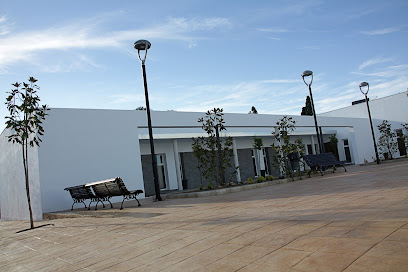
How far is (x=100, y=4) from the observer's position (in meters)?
9.29

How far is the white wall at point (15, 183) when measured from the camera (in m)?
12.0

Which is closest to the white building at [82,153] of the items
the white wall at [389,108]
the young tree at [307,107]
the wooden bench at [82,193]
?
the wooden bench at [82,193]

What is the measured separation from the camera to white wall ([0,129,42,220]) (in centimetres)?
1205

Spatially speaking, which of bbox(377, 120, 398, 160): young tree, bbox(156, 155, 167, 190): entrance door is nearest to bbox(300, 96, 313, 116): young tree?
bbox(377, 120, 398, 160): young tree

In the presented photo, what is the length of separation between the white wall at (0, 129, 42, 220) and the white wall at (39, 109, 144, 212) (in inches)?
18.6

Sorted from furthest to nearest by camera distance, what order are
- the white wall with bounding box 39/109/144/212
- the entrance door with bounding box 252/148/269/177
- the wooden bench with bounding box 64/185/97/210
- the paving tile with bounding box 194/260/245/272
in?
the entrance door with bounding box 252/148/269/177
the white wall with bounding box 39/109/144/212
the wooden bench with bounding box 64/185/97/210
the paving tile with bounding box 194/260/245/272

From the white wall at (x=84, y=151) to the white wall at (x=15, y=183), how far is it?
472mm

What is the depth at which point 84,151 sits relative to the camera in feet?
41.8

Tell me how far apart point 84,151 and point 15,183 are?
4867 mm

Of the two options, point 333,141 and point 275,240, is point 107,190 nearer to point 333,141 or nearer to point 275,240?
point 275,240

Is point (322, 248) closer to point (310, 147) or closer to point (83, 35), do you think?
point (83, 35)

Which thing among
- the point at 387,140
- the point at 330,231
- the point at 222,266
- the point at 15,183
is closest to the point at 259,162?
the point at 387,140

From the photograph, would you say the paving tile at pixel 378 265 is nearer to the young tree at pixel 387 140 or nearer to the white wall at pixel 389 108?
the young tree at pixel 387 140

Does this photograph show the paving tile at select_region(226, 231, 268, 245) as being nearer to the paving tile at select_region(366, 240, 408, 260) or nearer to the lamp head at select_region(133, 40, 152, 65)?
the paving tile at select_region(366, 240, 408, 260)
